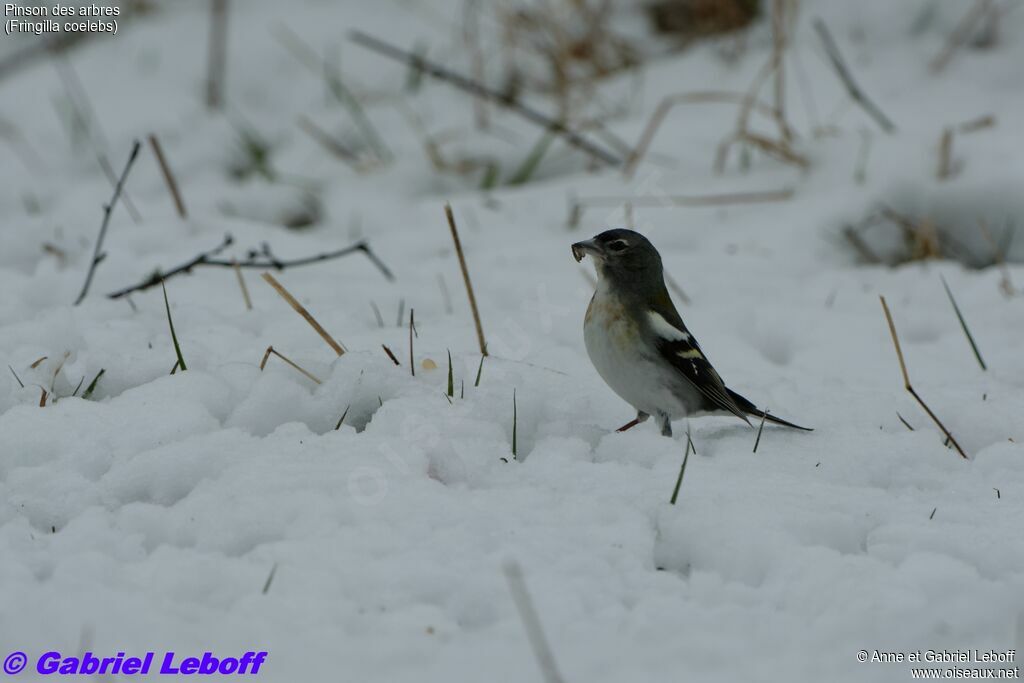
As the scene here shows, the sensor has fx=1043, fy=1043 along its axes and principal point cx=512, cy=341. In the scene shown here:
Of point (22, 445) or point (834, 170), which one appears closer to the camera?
point (22, 445)

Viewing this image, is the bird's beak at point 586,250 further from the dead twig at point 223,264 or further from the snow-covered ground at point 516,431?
the dead twig at point 223,264

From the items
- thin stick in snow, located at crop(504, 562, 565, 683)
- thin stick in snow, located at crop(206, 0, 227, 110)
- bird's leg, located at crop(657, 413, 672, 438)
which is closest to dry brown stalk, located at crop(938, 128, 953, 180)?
bird's leg, located at crop(657, 413, 672, 438)

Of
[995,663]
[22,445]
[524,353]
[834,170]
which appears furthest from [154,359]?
[834,170]

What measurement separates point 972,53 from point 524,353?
4219mm

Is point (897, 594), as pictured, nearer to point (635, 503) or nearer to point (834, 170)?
point (635, 503)

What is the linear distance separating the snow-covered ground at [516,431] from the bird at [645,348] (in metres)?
0.18

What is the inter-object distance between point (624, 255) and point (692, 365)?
435 mm

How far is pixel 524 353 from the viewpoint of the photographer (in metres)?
3.74

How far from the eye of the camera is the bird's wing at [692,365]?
3221 mm

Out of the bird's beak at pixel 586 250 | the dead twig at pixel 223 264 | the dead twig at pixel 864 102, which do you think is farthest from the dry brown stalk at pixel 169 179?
the dead twig at pixel 864 102

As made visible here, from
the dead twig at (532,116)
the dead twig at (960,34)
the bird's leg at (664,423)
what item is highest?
the dead twig at (960,34)

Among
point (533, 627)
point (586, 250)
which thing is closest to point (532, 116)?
point (586, 250)

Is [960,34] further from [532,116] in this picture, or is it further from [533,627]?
[533,627]

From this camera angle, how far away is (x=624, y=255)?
11.1 ft
